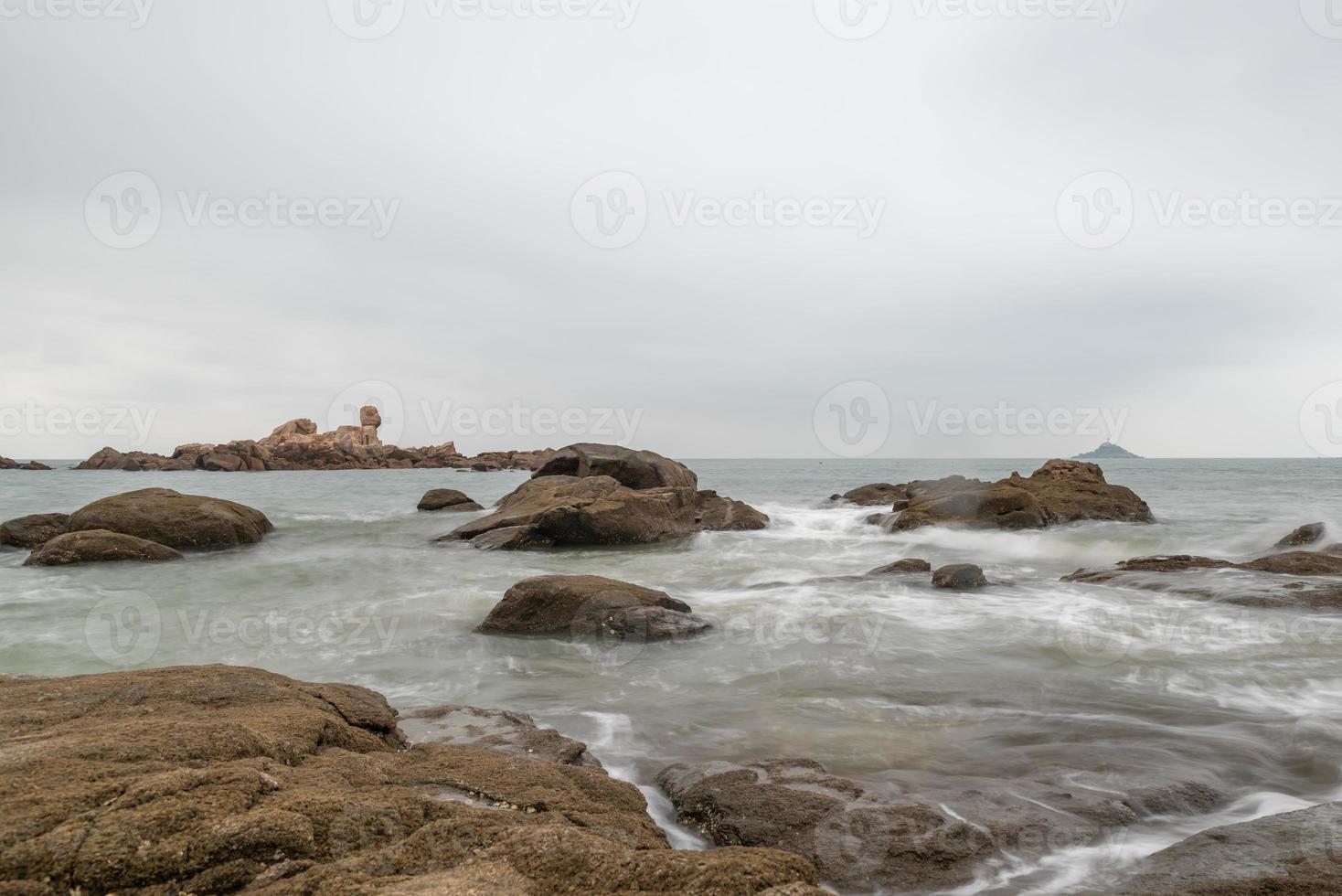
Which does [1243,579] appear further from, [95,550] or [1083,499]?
[95,550]

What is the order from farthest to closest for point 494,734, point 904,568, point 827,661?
point 904,568
point 827,661
point 494,734

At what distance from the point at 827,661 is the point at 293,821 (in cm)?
625

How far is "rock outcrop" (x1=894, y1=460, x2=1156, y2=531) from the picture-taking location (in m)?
20.2

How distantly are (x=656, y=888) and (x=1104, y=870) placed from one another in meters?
2.58

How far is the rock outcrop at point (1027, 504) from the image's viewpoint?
20.2 m

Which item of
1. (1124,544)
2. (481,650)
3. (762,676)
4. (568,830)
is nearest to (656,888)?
(568,830)

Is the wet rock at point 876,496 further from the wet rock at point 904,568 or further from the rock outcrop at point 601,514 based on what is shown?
the wet rock at point 904,568

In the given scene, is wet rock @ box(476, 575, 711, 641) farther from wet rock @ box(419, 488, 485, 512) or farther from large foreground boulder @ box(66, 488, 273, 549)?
wet rock @ box(419, 488, 485, 512)

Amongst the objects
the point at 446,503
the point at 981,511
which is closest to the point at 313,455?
the point at 446,503

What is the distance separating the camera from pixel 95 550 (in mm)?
14453

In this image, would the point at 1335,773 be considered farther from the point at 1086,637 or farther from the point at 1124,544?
the point at 1124,544

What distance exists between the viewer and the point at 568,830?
245 centimetres

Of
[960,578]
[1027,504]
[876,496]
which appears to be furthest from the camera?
[876,496]

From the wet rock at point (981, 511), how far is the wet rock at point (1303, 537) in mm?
5279
